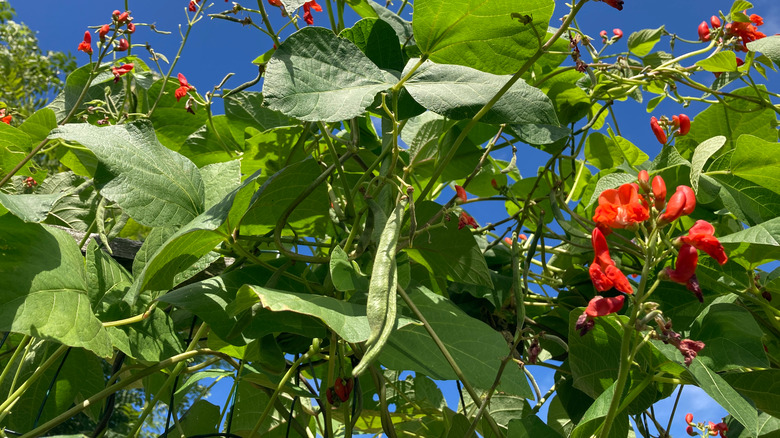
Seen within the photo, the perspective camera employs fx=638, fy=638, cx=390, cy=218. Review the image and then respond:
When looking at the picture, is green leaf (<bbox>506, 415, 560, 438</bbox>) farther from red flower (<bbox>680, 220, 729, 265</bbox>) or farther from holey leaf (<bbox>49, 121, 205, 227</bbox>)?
holey leaf (<bbox>49, 121, 205, 227</bbox>)

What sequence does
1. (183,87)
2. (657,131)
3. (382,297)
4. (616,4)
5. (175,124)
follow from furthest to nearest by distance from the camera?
(175,124) → (183,87) → (657,131) → (616,4) → (382,297)

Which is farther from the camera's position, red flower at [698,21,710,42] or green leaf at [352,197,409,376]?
red flower at [698,21,710,42]

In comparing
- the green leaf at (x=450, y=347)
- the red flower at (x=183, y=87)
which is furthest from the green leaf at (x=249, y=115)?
the green leaf at (x=450, y=347)

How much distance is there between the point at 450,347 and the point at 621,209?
25 centimetres

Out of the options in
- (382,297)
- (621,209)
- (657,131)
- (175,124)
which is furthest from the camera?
(175,124)

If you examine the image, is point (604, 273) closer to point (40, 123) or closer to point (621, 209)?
point (621, 209)

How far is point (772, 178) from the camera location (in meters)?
0.93

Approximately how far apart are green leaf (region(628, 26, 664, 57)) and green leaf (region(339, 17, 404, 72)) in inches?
26.1

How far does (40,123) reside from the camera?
1216mm

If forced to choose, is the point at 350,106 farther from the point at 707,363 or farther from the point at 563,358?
the point at 563,358

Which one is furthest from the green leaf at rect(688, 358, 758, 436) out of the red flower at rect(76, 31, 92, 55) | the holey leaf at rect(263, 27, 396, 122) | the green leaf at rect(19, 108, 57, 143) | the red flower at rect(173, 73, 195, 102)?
the red flower at rect(76, 31, 92, 55)

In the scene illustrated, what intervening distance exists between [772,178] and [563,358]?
445 mm

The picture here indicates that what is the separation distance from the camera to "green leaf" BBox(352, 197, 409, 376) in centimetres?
48

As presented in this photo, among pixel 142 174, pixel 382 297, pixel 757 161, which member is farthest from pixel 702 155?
pixel 142 174
